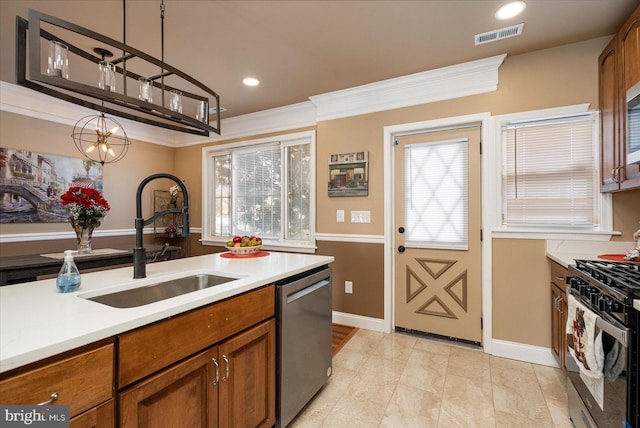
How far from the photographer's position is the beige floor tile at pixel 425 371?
2.23 meters

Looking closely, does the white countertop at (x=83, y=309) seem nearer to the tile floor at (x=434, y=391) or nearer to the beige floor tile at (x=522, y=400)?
the tile floor at (x=434, y=391)

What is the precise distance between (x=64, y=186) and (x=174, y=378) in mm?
3754

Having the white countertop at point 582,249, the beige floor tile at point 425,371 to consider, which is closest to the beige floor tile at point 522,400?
the beige floor tile at point 425,371

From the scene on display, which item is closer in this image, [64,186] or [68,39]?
[68,39]

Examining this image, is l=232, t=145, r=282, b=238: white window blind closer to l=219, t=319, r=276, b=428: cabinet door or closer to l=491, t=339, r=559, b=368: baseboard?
l=219, t=319, r=276, b=428: cabinet door

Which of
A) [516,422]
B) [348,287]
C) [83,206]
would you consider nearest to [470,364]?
[516,422]

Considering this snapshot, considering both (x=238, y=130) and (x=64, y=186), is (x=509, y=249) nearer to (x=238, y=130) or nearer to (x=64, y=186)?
(x=238, y=130)

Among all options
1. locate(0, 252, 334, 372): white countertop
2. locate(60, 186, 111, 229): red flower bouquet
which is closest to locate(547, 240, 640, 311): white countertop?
locate(0, 252, 334, 372): white countertop

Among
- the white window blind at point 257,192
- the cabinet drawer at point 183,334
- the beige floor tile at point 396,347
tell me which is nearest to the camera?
the cabinet drawer at point 183,334

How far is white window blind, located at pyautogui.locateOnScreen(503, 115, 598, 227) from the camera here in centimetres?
241

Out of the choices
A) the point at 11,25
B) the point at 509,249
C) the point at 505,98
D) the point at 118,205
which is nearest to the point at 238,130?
the point at 118,205

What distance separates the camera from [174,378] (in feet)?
3.63

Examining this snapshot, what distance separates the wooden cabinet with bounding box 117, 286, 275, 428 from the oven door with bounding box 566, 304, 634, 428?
1.51 meters

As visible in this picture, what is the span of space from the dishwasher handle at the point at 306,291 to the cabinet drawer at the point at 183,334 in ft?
0.65
